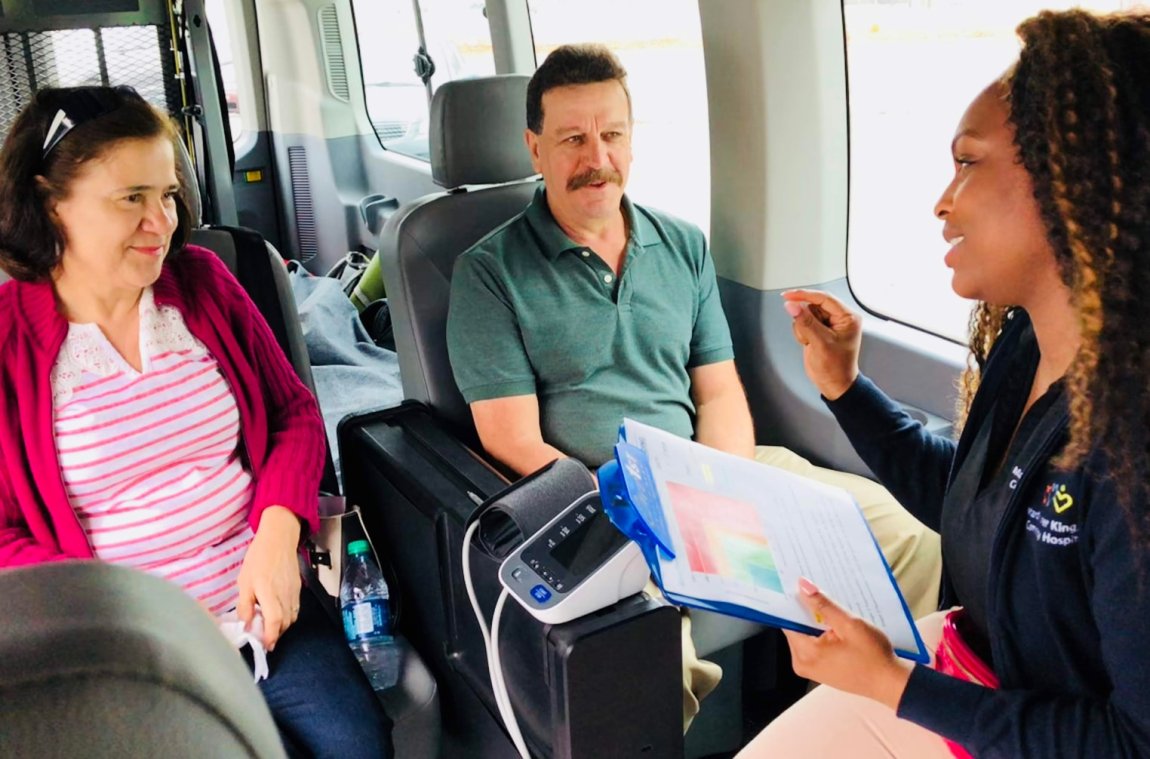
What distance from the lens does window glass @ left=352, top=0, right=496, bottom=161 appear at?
362 cm

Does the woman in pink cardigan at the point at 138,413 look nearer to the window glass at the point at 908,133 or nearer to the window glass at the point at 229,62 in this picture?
the window glass at the point at 908,133

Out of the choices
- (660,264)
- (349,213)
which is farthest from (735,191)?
(349,213)

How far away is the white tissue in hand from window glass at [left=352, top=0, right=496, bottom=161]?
2367 mm

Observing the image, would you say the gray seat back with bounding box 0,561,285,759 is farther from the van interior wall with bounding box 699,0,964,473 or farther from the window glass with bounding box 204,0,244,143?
the window glass with bounding box 204,0,244,143

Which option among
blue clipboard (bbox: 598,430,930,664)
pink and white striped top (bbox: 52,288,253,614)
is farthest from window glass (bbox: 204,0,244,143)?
blue clipboard (bbox: 598,430,930,664)

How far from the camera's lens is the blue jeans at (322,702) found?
4.86 ft

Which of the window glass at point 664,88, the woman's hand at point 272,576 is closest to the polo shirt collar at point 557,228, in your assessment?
the window glass at point 664,88

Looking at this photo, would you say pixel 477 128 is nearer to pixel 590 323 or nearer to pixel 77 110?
pixel 590 323

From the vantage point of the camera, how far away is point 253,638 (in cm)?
152

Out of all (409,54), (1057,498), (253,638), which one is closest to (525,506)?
(253,638)

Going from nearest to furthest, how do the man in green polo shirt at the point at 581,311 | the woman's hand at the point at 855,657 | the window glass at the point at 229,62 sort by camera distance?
1. the woman's hand at the point at 855,657
2. the man in green polo shirt at the point at 581,311
3. the window glass at the point at 229,62

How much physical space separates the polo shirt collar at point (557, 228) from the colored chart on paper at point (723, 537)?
0.89 m

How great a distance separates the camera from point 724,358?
218cm

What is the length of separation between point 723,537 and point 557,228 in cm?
99
